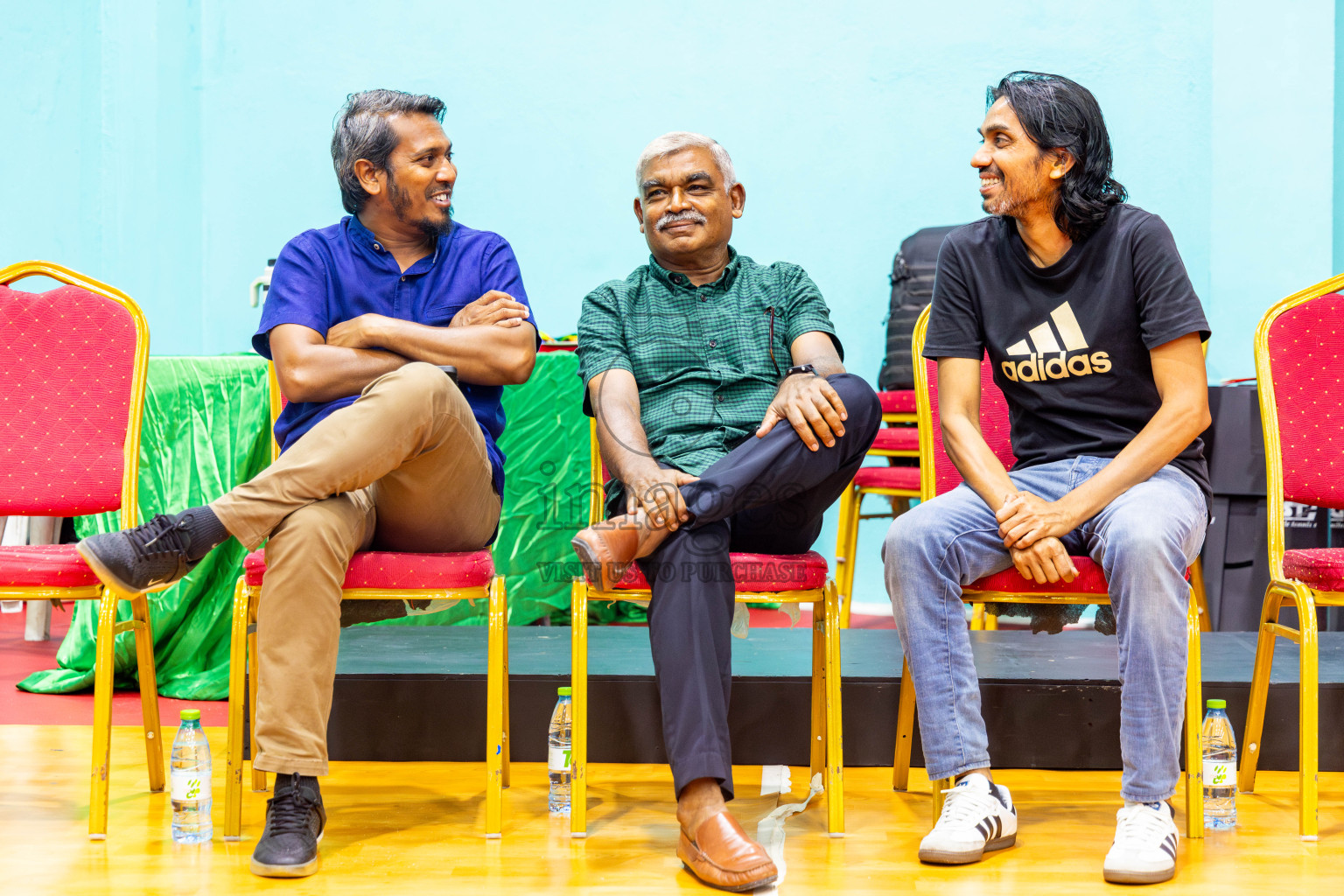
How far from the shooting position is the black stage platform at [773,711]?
2146 mm

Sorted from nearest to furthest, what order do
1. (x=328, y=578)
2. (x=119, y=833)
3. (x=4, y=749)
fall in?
(x=328, y=578), (x=119, y=833), (x=4, y=749)

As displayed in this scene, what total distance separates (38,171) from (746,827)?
12.9 ft

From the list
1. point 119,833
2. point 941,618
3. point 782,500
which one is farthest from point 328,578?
point 941,618

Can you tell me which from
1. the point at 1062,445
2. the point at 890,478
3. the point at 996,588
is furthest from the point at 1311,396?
the point at 890,478

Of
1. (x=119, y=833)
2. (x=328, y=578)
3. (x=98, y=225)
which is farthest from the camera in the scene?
(x=98, y=225)

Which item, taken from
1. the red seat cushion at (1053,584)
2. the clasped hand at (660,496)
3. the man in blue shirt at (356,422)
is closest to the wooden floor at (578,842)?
the man in blue shirt at (356,422)

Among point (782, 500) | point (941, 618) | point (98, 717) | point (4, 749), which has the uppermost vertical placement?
point (782, 500)

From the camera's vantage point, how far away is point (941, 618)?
1725 millimetres

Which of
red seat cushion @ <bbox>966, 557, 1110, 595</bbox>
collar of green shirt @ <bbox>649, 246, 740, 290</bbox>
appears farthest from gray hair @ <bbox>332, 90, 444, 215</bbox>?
red seat cushion @ <bbox>966, 557, 1110, 595</bbox>

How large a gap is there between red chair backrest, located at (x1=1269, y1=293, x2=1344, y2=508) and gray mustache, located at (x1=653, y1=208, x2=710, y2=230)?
107 cm

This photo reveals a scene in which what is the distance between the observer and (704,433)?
1979 mm

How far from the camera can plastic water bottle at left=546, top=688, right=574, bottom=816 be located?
1.91 meters

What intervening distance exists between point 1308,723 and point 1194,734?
20 centimetres

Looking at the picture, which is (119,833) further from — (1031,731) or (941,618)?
(1031,731)
